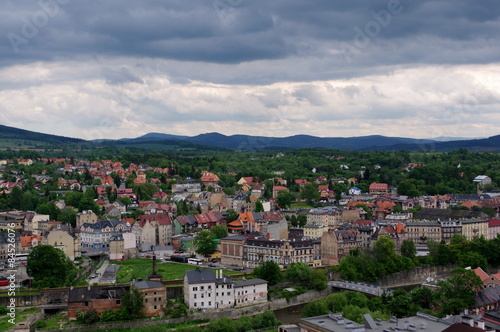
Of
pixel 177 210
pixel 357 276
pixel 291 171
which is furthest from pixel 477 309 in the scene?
pixel 291 171

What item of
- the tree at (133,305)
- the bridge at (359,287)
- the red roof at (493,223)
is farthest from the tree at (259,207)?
the tree at (133,305)

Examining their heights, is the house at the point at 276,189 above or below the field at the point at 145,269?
above

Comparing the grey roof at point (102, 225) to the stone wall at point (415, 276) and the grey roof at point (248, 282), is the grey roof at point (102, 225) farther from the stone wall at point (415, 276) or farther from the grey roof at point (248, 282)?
the stone wall at point (415, 276)

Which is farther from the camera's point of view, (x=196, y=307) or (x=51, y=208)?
(x=51, y=208)

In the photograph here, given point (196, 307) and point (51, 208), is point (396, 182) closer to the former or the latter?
point (51, 208)

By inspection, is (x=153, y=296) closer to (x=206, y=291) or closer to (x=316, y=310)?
(x=206, y=291)

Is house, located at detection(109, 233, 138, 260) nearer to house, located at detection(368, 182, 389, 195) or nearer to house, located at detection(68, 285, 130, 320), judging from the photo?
house, located at detection(68, 285, 130, 320)
